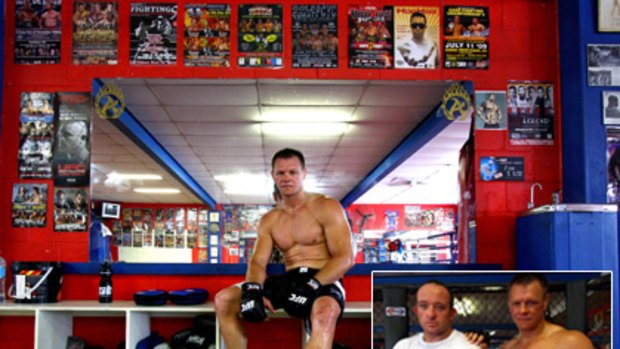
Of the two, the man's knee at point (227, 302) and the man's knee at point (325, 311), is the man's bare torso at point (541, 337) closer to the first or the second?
the man's knee at point (325, 311)

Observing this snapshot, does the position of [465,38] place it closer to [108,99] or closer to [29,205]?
[108,99]

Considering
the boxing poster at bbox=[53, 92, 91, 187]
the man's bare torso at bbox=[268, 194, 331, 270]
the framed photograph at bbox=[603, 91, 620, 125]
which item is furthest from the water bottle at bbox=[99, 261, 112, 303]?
the framed photograph at bbox=[603, 91, 620, 125]

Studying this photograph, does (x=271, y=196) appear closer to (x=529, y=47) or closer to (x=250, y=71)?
(x=250, y=71)

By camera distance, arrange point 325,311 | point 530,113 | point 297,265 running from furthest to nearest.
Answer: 1. point 530,113
2. point 297,265
3. point 325,311

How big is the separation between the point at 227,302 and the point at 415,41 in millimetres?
2210

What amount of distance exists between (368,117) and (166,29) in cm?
155

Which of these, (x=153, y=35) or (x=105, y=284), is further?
(x=153, y=35)

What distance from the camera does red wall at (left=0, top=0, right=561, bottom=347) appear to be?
405 centimetres

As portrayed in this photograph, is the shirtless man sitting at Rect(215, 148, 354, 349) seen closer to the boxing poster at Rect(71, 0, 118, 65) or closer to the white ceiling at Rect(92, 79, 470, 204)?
the white ceiling at Rect(92, 79, 470, 204)

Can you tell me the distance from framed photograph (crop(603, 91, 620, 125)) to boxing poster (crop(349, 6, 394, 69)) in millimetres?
1438

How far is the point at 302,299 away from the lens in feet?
10.2

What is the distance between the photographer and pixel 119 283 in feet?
13.4

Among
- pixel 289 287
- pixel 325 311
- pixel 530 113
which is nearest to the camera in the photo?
pixel 325 311

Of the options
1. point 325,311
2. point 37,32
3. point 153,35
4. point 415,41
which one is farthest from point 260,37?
point 325,311
